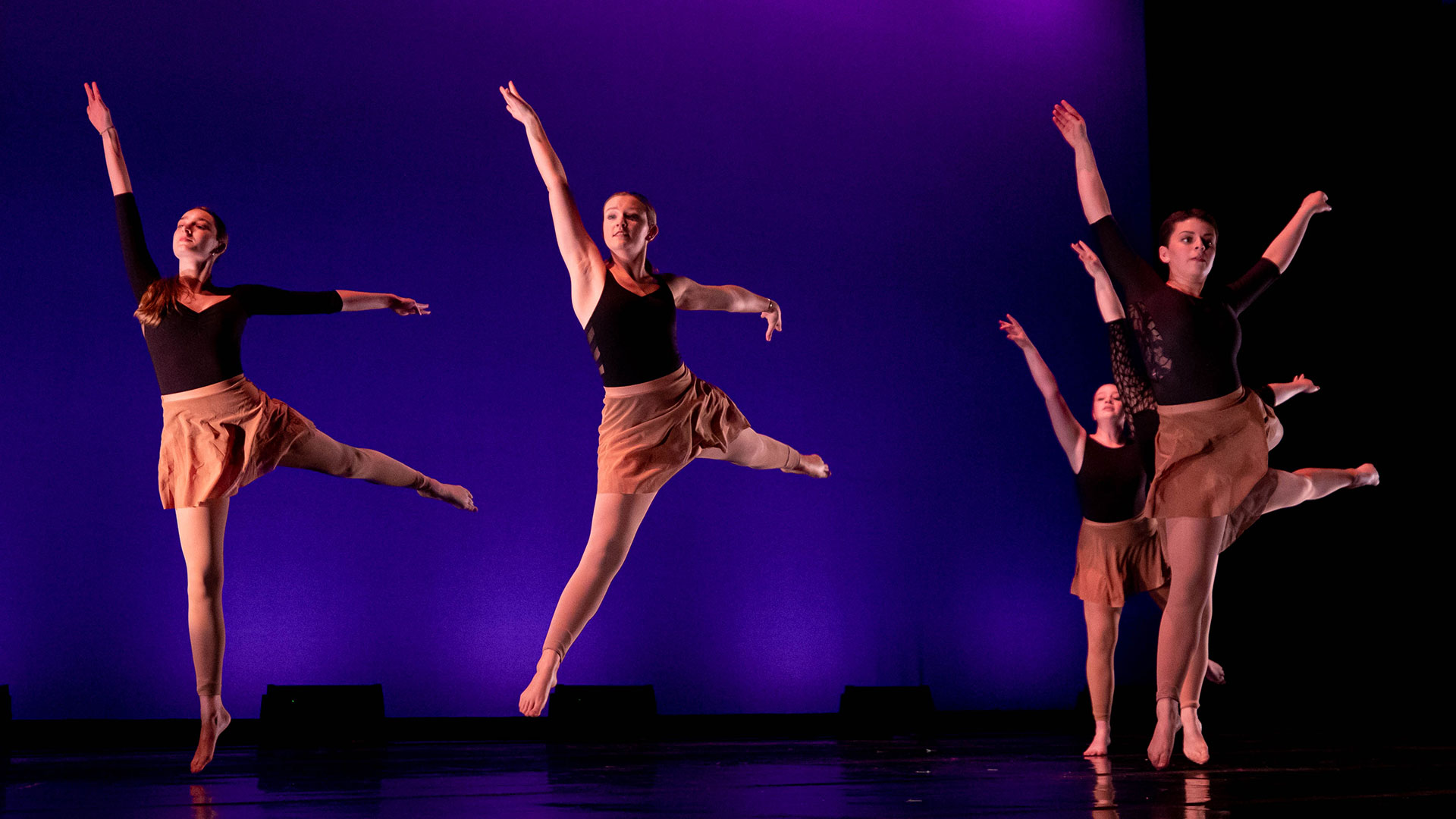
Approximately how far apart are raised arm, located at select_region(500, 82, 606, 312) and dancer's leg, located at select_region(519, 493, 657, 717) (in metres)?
0.52

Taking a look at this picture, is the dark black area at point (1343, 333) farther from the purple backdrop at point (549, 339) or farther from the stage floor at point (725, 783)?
the stage floor at point (725, 783)

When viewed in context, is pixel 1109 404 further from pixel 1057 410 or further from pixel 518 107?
pixel 518 107

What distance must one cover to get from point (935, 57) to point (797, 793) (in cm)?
432

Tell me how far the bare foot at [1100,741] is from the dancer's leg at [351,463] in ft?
7.07

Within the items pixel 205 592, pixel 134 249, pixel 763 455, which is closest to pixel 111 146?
→ pixel 134 249

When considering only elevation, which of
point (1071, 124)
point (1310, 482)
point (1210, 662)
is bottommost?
point (1210, 662)

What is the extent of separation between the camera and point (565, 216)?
10.2ft

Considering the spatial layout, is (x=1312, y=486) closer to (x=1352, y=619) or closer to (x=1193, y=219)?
(x=1193, y=219)

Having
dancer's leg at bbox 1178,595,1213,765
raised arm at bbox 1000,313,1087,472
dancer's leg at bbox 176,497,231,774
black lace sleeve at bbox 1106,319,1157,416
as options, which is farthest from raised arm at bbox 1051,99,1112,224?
dancer's leg at bbox 176,497,231,774

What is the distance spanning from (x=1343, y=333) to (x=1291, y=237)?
2487 mm

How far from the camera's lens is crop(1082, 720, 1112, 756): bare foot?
12.1 feet

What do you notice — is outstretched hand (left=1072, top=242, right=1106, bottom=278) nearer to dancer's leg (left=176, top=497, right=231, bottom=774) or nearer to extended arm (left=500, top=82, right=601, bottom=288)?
extended arm (left=500, top=82, right=601, bottom=288)

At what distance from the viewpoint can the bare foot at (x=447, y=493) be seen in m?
3.65

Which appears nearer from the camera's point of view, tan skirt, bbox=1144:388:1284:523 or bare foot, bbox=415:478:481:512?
tan skirt, bbox=1144:388:1284:523
